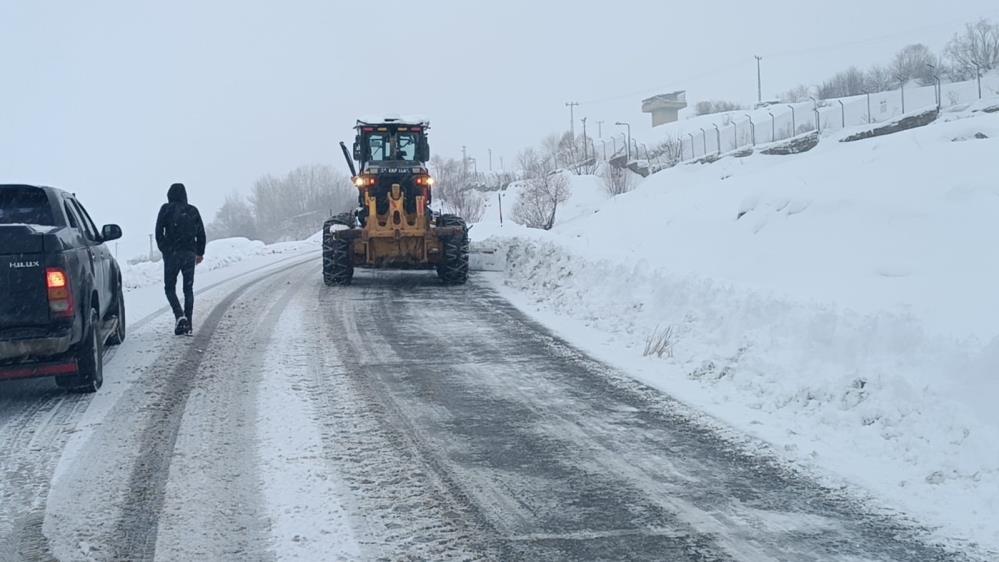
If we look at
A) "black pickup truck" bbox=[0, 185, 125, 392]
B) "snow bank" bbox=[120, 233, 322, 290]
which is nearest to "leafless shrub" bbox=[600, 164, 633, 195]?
"snow bank" bbox=[120, 233, 322, 290]

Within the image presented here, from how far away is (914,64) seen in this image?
326ft

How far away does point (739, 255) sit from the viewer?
52.7 feet

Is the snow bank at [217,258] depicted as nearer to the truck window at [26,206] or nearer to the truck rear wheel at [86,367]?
the truck window at [26,206]

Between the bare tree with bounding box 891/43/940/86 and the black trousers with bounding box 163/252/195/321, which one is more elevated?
the bare tree with bounding box 891/43/940/86

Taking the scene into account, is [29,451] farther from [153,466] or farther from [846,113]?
[846,113]

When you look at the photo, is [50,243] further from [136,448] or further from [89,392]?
[136,448]

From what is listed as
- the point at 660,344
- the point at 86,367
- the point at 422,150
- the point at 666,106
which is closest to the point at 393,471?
the point at 86,367

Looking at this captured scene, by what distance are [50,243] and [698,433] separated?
18.4ft

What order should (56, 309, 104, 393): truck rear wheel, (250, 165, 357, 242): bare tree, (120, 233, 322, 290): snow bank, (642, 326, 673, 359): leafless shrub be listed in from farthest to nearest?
1. (250, 165, 357, 242): bare tree
2. (120, 233, 322, 290): snow bank
3. (642, 326, 673, 359): leafless shrub
4. (56, 309, 104, 393): truck rear wheel

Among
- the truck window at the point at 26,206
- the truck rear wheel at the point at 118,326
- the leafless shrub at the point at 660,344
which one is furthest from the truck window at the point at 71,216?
the leafless shrub at the point at 660,344

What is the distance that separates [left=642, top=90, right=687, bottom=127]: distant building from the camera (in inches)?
5143

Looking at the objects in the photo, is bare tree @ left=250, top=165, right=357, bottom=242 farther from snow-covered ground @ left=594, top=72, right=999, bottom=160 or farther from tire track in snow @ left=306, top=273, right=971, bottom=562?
tire track in snow @ left=306, top=273, right=971, bottom=562

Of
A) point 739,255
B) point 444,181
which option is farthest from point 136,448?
point 444,181

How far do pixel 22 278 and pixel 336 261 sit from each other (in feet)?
31.9
